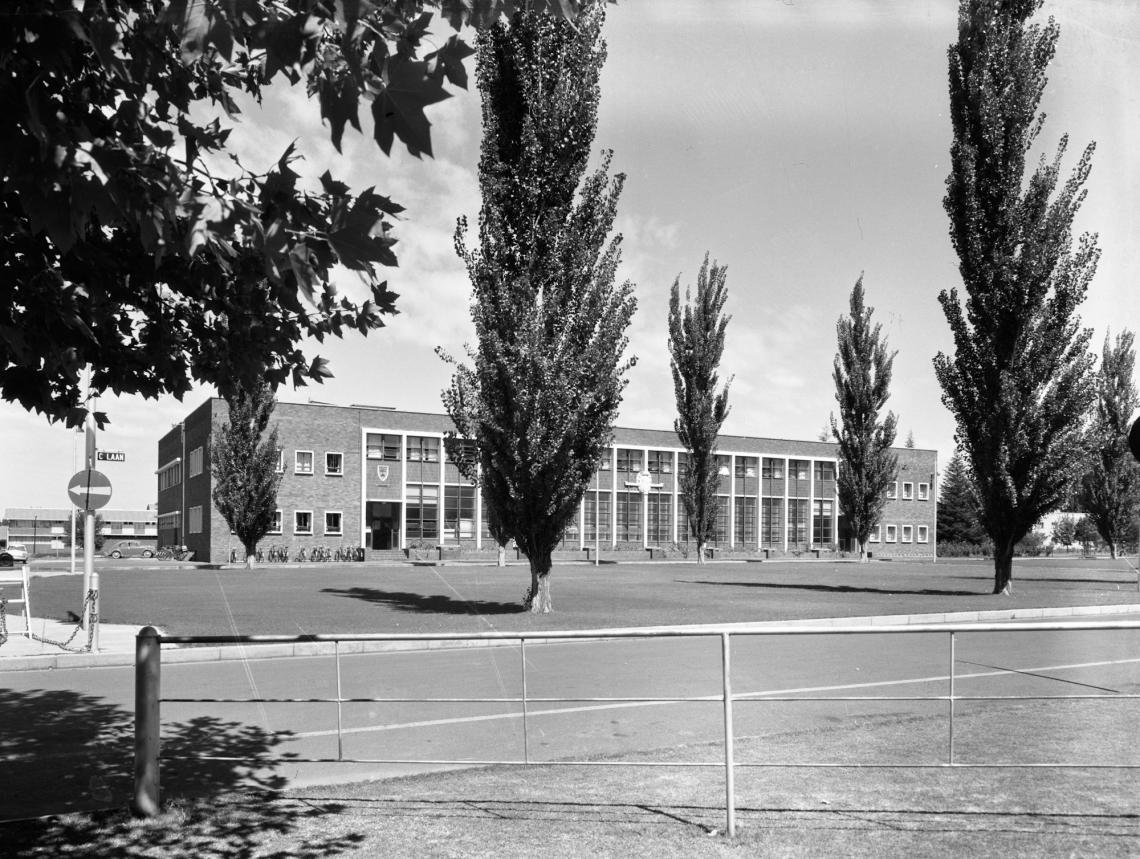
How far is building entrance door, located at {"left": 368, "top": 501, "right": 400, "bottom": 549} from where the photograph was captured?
59.0 metres

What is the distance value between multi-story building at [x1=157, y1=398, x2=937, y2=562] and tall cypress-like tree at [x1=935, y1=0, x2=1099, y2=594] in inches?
900

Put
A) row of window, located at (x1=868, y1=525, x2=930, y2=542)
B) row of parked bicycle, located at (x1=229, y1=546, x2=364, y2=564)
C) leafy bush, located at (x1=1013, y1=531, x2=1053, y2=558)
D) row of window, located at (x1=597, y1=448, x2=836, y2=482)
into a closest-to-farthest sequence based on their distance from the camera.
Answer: row of parked bicycle, located at (x1=229, y1=546, x2=364, y2=564)
row of window, located at (x1=597, y1=448, x2=836, y2=482)
leafy bush, located at (x1=1013, y1=531, x2=1053, y2=558)
row of window, located at (x1=868, y1=525, x2=930, y2=542)

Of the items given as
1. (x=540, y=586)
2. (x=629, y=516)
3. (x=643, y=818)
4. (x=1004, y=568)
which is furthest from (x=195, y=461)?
(x=643, y=818)

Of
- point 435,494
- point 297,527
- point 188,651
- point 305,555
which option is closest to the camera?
point 188,651

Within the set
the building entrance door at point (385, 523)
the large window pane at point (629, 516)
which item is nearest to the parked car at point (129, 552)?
the building entrance door at point (385, 523)

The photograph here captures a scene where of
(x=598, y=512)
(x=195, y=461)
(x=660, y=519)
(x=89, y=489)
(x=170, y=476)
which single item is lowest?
(x=660, y=519)

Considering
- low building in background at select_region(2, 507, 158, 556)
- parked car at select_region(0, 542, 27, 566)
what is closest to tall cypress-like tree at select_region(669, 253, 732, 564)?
parked car at select_region(0, 542, 27, 566)

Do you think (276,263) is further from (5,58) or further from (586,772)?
(586,772)

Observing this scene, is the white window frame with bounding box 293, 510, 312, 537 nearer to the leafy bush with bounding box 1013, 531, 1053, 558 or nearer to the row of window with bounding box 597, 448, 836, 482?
the row of window with bounding box 597, 448, 836, 482

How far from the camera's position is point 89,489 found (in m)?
14.8

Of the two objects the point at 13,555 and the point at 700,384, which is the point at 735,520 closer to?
the point at 700,384

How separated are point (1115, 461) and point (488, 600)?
1527 inches

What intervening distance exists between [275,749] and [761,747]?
360 cm

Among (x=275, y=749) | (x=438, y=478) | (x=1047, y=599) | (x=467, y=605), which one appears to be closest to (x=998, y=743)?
(x=275, y=749)
